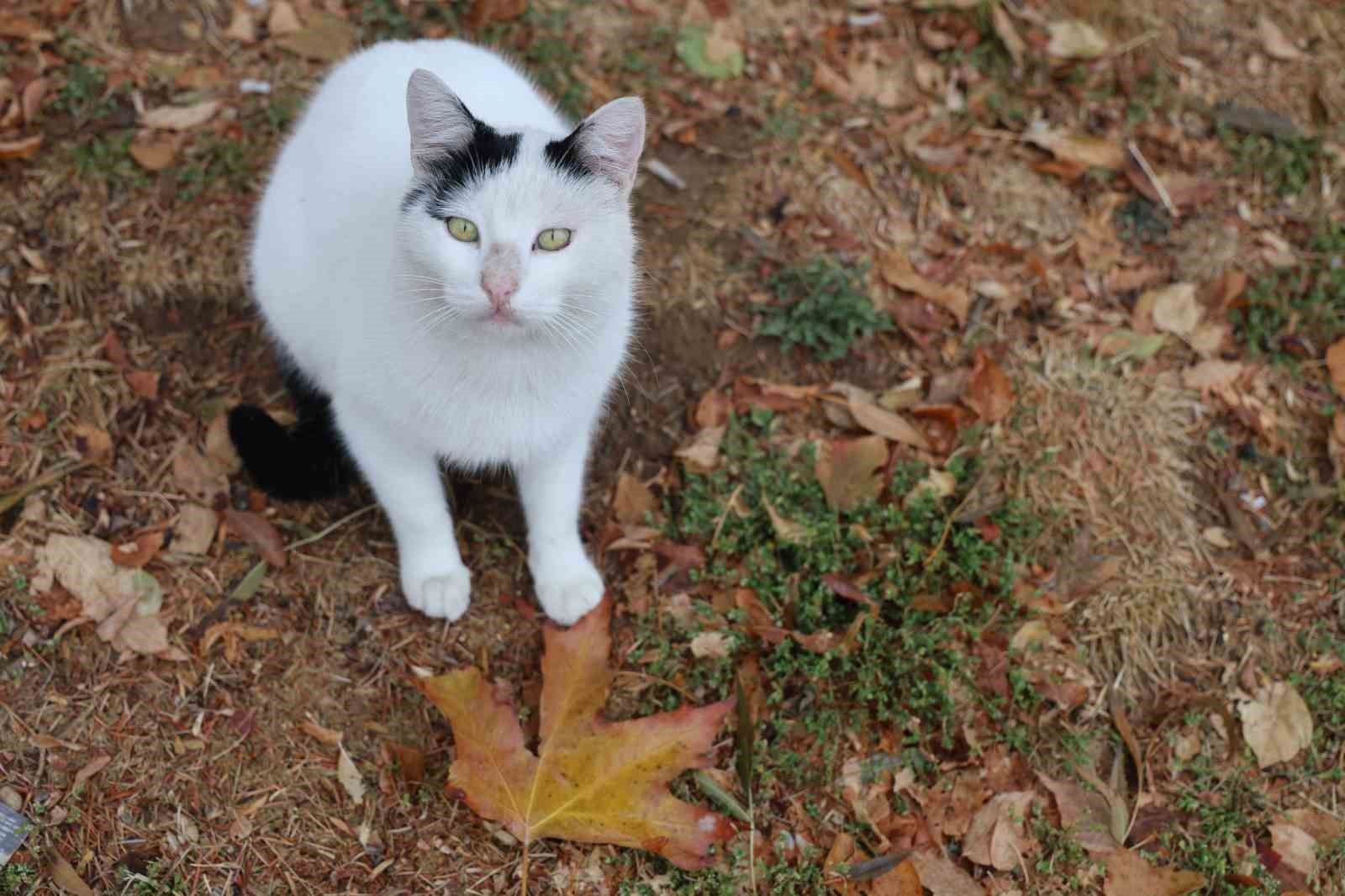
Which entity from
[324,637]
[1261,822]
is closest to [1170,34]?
[1261,822]

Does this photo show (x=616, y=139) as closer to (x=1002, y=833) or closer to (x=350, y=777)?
(x=350, y=777)

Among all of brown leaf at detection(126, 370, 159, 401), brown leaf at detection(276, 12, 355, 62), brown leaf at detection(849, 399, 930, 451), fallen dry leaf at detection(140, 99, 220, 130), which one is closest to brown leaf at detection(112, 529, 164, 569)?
brown leaf at detection(126, 370, 159, 401)

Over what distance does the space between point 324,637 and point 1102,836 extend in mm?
1892

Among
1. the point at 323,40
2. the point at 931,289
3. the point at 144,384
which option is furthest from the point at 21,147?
the point at 931,289

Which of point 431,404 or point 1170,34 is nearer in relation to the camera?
point 431,404

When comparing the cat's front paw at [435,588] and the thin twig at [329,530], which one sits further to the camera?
the thin twig at [329,530]

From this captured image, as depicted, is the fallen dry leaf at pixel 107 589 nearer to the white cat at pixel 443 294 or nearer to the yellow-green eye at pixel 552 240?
the white cat at pixel 443 294

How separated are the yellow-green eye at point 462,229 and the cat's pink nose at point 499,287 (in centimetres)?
13

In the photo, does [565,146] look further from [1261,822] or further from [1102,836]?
[1261,822]

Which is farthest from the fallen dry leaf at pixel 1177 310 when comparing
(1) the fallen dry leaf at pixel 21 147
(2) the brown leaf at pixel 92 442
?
(1) the fallen dry leaf at pixel 21 147

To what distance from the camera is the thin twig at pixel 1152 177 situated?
353cm

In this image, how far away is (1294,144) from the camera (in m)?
3.65

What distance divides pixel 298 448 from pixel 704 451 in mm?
1063

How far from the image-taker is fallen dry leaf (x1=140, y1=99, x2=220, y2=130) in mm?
3150
